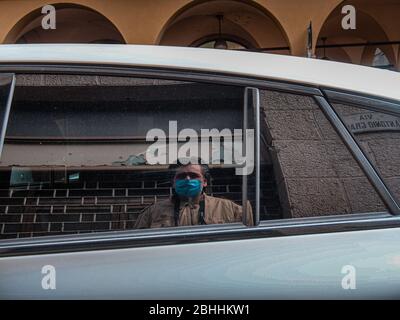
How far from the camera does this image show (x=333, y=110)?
1.56 m

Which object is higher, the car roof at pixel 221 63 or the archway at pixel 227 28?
the archway at pixel 227 28

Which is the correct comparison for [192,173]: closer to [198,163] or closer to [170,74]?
[198,163]

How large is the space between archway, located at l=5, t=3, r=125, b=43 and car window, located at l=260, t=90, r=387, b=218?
7.55 m

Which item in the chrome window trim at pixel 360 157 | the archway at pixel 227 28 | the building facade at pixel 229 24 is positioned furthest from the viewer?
the archway at pixel 227 28

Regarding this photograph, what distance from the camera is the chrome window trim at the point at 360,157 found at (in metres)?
1.51

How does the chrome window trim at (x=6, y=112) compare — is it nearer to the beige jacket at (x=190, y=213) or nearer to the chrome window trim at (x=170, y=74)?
→ the chrome window trim at (x=170, y=74)

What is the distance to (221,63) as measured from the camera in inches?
63.2

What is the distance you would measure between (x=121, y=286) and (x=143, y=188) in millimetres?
339

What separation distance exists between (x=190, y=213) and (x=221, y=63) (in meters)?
0.51

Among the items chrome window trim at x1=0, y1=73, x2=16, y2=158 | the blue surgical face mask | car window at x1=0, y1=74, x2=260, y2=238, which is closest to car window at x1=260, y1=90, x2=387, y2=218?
car window at x1=0, y1=74, x2=260, y2=238

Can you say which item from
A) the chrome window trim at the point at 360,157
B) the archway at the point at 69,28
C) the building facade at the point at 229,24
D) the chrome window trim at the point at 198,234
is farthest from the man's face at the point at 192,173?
the archway at the point at 69,28

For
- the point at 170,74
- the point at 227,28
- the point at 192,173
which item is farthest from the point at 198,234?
the point at 227,28
